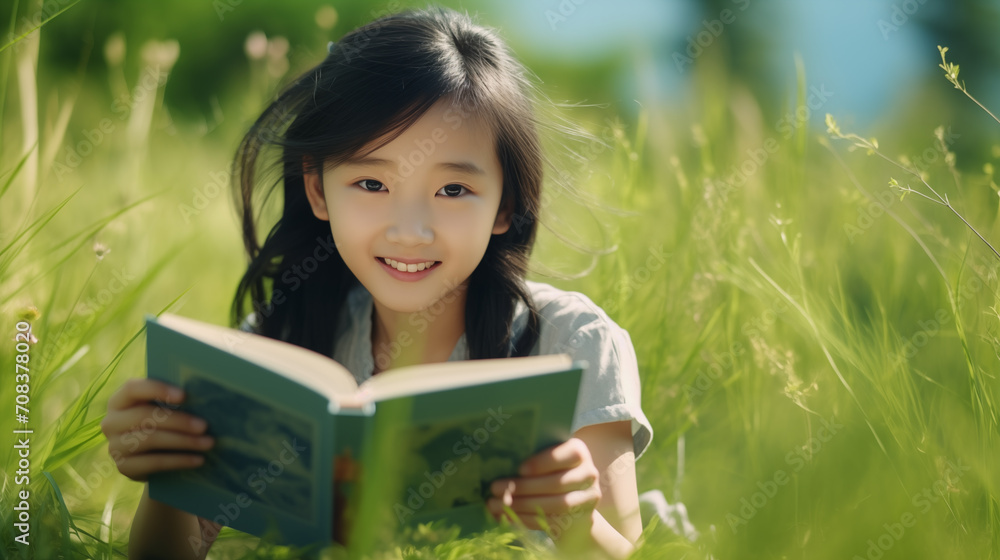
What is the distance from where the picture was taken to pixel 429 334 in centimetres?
167

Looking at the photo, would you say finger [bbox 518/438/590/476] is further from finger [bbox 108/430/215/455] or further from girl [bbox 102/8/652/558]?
finger [bbox 108/430/215/455]

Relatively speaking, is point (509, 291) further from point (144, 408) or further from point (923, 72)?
point (923, 72)

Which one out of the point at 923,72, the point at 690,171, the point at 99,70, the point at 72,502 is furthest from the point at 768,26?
the point at 72,502

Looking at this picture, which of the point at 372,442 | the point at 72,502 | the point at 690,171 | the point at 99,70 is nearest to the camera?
the point at 372,442

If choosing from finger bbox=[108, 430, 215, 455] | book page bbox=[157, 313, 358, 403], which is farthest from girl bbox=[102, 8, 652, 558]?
book page bbox=[157, 313, 358, 403]

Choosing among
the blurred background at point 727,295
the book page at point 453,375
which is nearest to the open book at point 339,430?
the book page at point 453,375

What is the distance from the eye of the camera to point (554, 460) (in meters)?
1.10

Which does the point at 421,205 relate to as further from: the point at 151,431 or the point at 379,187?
the point at 151,431

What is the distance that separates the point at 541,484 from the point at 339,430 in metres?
0.33

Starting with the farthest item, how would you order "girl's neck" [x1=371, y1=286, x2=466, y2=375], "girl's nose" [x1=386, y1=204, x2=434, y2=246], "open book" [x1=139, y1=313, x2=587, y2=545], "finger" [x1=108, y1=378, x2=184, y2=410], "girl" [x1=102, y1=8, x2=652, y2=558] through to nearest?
"girl's neck" [x1=371, y1=286, x2=466, y2=375] → "girl's nose" [x1=386, y1=204, x2=434, y2=246] → "girl" [x1=102, y1=8, x2=652, y2=558] → "finger" [x1=108, y1=378, x2=184, y2=410] → "open book" [x1=139, y1=313, x2=587, y2=545]

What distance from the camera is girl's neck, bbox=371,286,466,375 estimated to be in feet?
5.38

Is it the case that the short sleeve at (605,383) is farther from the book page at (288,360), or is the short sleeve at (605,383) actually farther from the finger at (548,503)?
the book page at (288,360)

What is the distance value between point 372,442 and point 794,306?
0.86 metres

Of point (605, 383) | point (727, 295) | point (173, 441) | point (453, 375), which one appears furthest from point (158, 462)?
point (727, 295)
